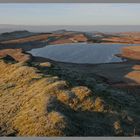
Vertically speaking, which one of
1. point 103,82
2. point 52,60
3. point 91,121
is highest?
point 52,60

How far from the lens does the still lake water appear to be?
418 centimetres

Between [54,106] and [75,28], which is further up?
[75,28]

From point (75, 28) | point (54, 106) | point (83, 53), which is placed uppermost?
point (75, 28)

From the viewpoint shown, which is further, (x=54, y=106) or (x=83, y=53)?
(x=83, y=53)

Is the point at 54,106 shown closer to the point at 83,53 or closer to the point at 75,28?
the point at 83,53

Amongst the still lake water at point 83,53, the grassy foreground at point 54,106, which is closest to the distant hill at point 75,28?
the still lake water at point 83,53

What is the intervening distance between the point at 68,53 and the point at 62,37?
0.88 feet

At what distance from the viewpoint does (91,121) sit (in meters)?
3.89

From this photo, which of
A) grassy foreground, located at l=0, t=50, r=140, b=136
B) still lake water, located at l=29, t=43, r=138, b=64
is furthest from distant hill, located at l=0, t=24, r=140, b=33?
grassy foreground, located at l=0, t=50, r=140, b=136

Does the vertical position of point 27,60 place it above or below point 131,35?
below

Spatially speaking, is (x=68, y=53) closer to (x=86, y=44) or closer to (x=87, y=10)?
(x=86, y=44)

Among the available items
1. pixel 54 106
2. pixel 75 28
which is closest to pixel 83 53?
pixel 75 28

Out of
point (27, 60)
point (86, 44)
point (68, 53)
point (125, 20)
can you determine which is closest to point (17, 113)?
point (27, 60)

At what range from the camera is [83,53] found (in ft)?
13.9
